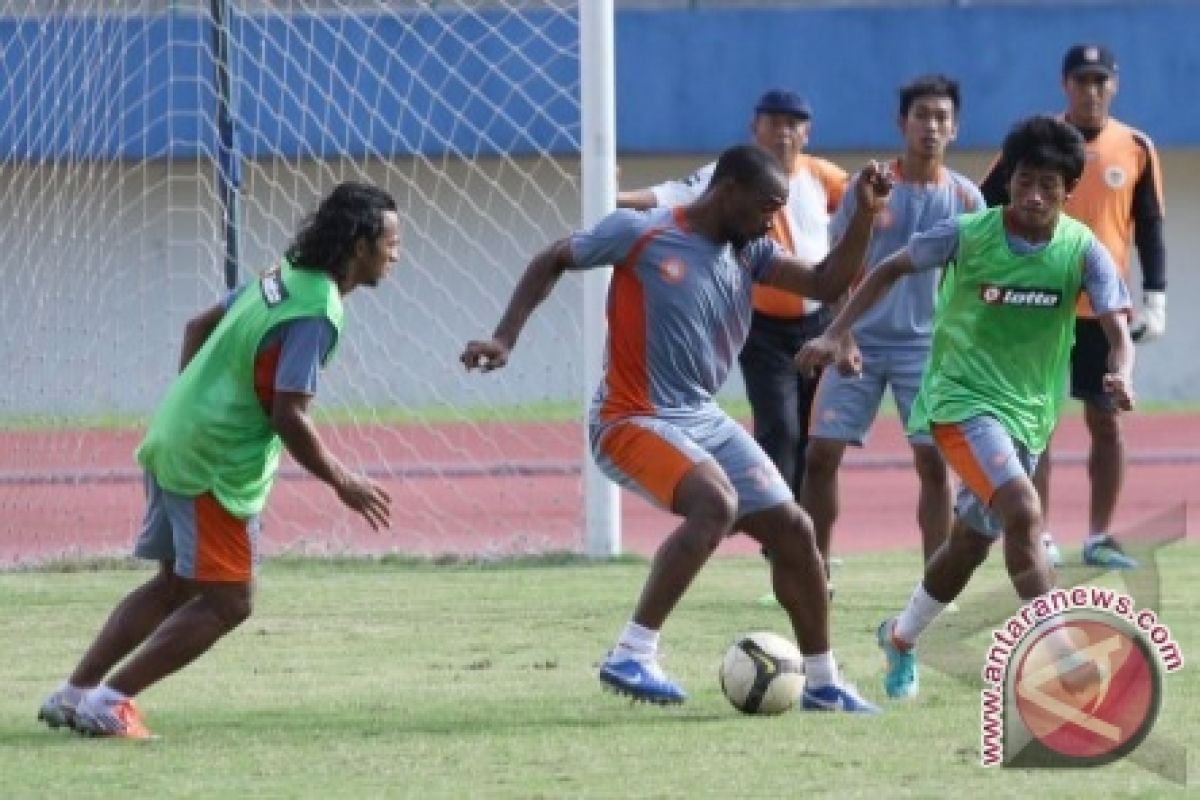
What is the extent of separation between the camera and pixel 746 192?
9859 mm

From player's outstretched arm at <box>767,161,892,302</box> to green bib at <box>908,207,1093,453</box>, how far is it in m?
0.38

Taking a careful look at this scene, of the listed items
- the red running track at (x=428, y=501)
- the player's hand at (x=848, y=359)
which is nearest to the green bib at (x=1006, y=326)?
the player's hand at (x=848, y=359)

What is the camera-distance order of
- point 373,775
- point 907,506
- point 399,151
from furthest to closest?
1. point 907,506
2. point 399,151
3. point 373,775

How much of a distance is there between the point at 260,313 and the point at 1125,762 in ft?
9.86

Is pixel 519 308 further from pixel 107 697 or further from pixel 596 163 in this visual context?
pixel 596 163

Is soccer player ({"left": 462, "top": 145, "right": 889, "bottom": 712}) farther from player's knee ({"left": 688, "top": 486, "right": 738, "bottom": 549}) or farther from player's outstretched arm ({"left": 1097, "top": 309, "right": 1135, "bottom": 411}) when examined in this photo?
player's outstretched arm ({"left": 1097, "top": 309, "right": 1135, "bottom": 411})

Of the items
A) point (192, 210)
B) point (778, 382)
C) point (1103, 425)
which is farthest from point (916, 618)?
point (192, 210)

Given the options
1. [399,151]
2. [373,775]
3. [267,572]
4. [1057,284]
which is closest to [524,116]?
[399,151]

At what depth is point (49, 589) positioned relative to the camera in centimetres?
1440

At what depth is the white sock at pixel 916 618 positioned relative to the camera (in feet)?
33.6

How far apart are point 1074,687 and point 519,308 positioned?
2.56 metres

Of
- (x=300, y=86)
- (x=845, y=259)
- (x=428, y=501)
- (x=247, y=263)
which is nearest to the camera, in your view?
(x=845, y=259)

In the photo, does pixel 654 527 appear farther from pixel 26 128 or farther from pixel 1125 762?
pixel 1125 762

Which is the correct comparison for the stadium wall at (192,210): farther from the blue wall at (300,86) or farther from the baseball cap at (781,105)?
the baseball cap at (781,105)
